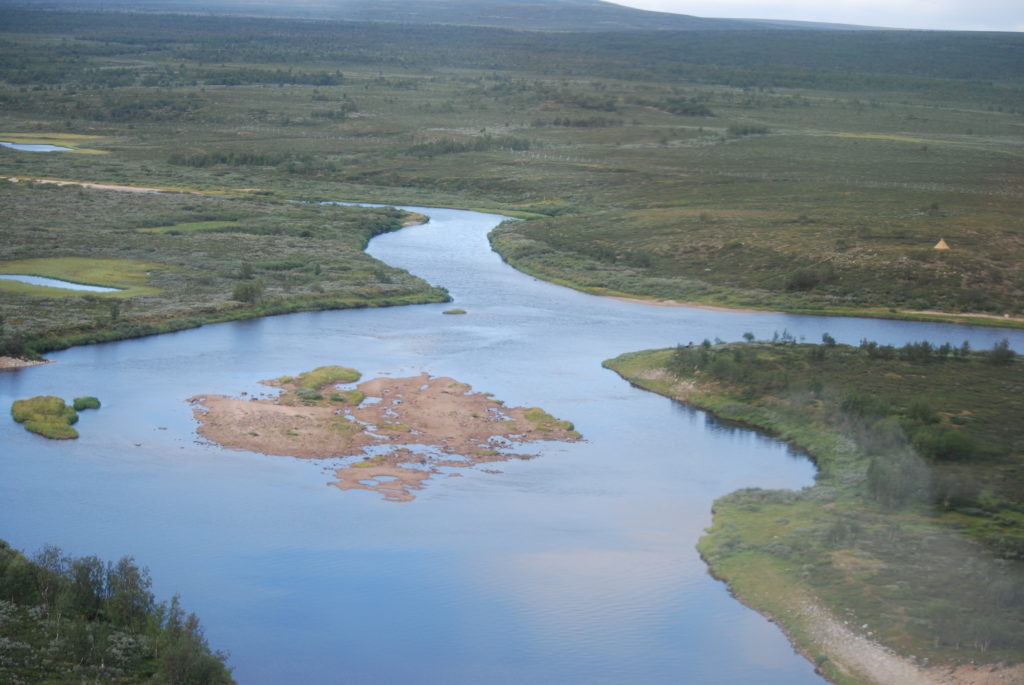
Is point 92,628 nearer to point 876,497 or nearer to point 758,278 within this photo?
point 876,497

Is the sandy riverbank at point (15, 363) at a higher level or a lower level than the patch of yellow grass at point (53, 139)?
lower

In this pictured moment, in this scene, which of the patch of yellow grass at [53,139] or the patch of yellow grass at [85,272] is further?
the patch of yellow grass at [53,139]

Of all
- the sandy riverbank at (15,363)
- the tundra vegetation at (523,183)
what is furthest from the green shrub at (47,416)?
the tundra vegetation at (523,183)

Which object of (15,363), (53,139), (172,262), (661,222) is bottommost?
(15,363)

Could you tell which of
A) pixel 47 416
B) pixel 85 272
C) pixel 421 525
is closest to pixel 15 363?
pixel 47 416

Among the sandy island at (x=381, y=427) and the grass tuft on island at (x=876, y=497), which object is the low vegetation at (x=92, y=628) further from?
the grass tuft on island at (x=876, y=497)

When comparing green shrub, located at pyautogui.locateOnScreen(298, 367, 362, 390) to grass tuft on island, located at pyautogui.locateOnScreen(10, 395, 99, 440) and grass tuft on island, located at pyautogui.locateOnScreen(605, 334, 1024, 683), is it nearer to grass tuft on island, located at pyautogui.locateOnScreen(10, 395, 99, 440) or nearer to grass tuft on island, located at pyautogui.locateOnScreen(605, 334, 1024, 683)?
grass tuft on island, located at pyautogui.locateOnScreen(10, 395, 99, 440)
